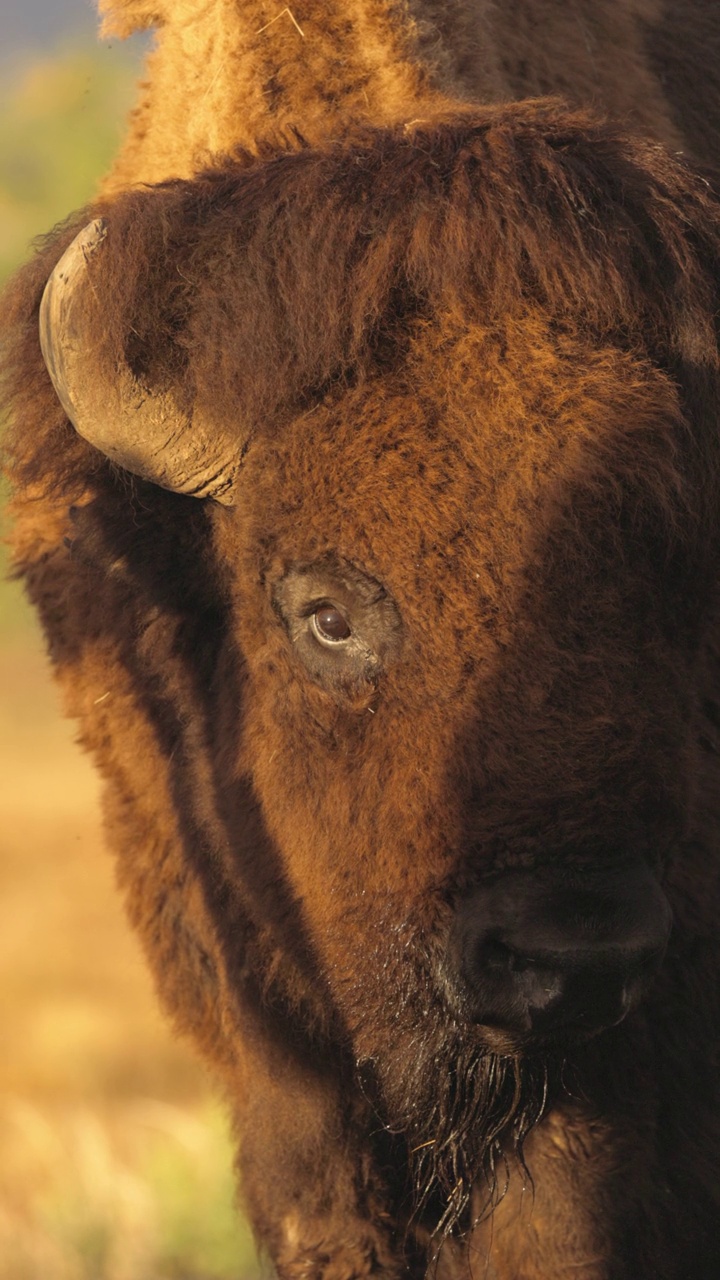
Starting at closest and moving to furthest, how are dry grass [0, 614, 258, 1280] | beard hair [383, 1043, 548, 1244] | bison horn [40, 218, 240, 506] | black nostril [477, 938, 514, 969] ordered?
1. black nostril [477, 938, 514, 969]
2. bison horn [40, 218, 240, 506]
3. beard hair [383, 1043, 548, 1244]
4. dry grass [0, 614, 258, 1280]

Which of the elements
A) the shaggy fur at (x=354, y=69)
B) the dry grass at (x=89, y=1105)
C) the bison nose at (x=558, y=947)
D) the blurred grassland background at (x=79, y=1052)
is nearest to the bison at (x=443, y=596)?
the bison nose at (x=558, y=947)

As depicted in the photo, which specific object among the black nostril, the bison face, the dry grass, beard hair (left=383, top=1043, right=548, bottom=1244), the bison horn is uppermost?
the bison horn

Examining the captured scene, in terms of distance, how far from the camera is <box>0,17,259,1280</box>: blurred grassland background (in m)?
6.09

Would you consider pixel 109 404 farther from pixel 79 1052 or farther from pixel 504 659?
pixel 79 1052

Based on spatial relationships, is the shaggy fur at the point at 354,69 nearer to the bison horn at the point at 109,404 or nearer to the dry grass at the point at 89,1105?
the bison horn at the point at 109,404

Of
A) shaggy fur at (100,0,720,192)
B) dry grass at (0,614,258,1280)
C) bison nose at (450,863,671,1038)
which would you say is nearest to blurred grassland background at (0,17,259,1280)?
dry grass at (0,614,258,1280)

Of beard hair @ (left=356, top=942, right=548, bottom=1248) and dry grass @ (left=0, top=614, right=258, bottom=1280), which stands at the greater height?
beard hair @ (left=356, top=942, right=548, bottom=1248)

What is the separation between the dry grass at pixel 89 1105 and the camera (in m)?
6.07

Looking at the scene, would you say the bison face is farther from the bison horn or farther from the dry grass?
the dry grass

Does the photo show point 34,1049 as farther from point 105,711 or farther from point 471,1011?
point 471,1011

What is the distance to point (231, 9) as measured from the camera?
13.1 feet

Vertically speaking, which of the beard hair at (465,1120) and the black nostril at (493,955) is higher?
the black nostril at (493,955)

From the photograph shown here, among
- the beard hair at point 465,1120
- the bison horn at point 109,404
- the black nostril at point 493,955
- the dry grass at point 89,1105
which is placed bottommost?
the dry grass at point 89,1105

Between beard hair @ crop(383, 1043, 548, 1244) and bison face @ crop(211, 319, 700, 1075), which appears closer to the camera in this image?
bison face @ crop(211, 319, 700, 1075)
